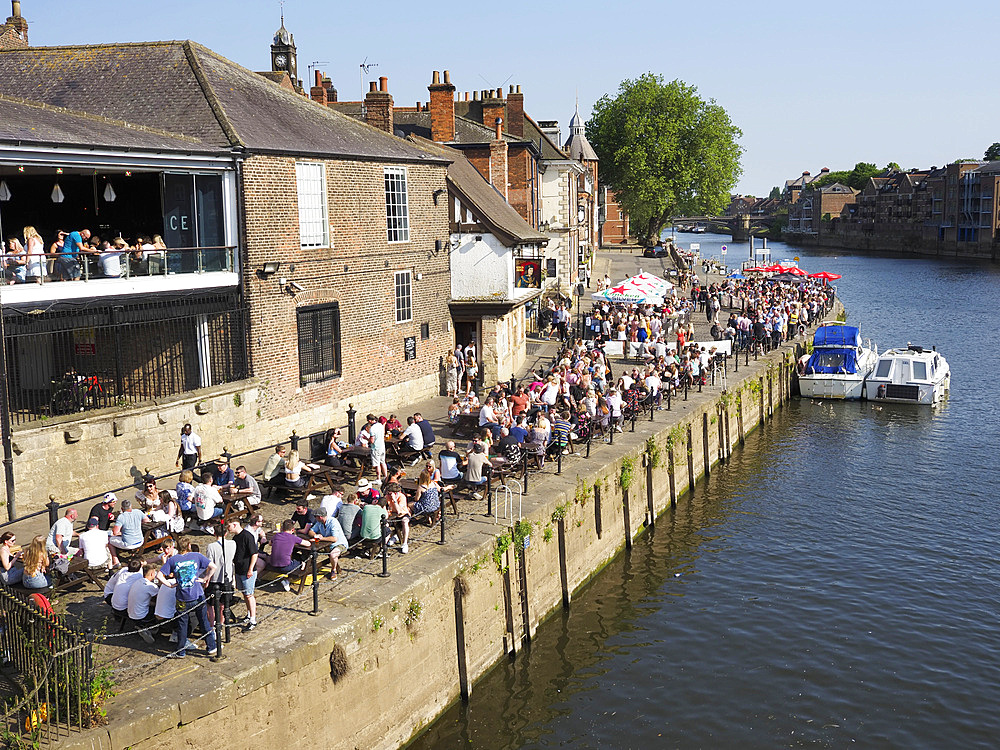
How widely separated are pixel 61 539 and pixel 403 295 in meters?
13.9

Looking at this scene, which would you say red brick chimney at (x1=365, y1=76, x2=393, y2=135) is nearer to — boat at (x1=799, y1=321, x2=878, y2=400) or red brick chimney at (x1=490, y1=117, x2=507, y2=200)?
red brick chimney at (x1=490, y1=117, x2=507, y2=200)

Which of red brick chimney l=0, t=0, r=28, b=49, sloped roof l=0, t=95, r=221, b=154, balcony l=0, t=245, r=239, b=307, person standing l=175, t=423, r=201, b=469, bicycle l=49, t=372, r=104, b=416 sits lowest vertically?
person standing l=175, t=423, r=201, b=469

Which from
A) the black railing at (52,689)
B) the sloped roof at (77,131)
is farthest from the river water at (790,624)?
the sloped roof at (77,131)

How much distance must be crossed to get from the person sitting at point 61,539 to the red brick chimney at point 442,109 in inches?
1008

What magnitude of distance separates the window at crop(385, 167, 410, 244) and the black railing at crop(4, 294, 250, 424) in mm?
6168

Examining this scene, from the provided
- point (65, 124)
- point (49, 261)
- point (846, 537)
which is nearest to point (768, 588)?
point (846, 537)

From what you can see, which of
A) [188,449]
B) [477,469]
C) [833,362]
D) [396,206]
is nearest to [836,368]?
[833,362]

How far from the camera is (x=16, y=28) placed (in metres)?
28.1

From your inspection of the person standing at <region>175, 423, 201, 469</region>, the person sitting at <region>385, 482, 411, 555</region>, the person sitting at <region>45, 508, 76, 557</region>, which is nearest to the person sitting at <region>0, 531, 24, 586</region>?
the person sitting at <region>45, 508, 76, 557</region>

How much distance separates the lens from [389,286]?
24.7 metres

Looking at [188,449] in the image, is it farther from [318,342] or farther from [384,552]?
[384,552]

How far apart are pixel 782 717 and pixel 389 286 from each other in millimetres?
14765

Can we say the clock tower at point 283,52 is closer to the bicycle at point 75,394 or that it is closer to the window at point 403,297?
the window at point 403,297

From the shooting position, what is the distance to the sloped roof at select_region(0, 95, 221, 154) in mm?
16031
